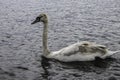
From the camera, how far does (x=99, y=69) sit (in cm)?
1434

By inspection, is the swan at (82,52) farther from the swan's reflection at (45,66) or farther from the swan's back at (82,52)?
the swan's reflection at (45,66)

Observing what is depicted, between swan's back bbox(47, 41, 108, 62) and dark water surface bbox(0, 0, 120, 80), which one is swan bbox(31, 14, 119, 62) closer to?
swan's back bbox(47, 41, 108, 62)

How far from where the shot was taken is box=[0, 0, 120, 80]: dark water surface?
1395cm

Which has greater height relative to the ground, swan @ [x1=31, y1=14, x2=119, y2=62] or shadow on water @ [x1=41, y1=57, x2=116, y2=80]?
swan @ [x1=31, y1=14, x2=119, y2=62]

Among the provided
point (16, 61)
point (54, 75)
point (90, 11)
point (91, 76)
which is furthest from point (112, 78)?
point (90, 11)

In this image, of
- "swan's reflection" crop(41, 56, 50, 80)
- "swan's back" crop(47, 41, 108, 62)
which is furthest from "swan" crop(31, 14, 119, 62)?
"swan's reflection" crop(41, 56, 50, 80)

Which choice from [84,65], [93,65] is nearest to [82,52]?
[84,65]

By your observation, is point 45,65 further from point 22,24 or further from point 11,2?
point 11,2

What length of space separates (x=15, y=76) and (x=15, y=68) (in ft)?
2.95

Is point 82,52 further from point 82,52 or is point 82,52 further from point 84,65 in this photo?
point 84,65

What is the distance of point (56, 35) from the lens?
1911cm

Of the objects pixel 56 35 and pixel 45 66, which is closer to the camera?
pixel 45 66

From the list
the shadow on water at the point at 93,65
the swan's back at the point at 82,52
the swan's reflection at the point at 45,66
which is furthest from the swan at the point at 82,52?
the swan's reflection at the point at 45,66

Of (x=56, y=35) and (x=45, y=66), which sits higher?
(x=56, y=35)
